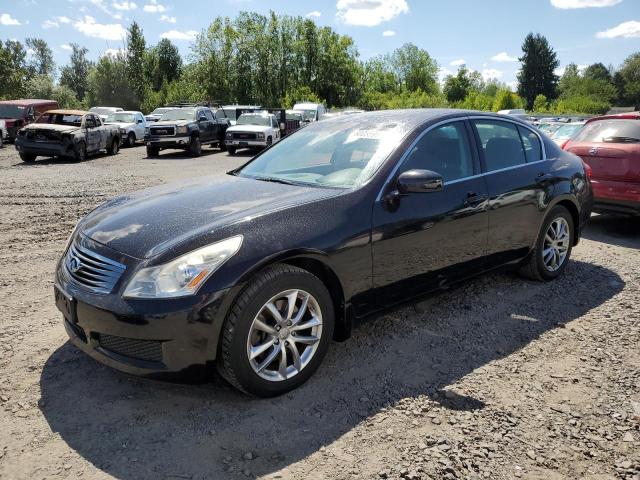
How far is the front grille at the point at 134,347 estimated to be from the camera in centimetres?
281

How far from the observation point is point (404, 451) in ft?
8.77

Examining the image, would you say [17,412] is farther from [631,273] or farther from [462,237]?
[631,273]

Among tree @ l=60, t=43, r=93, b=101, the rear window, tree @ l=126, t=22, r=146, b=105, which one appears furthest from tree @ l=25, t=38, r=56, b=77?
the rear window

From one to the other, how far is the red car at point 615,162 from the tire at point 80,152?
14587mm

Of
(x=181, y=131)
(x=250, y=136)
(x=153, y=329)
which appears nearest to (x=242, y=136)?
(x=250, y=136)

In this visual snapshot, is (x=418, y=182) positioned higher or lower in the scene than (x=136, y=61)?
lower

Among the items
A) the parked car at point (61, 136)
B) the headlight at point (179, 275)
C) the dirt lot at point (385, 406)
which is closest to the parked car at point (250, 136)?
the parked car at point (61, 136)

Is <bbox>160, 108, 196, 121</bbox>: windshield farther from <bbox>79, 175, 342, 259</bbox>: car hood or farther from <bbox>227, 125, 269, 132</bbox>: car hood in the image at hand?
<bbox>79, 175, 342, 259</bbox>: car hood

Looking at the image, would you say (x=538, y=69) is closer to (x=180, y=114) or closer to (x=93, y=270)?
(x=180, y=114)

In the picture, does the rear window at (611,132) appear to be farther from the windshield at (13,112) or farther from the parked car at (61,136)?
the windshield at (13,112)

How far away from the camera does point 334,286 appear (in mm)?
3357

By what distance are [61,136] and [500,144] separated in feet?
50.6

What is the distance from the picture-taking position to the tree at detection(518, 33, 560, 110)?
92.3 m

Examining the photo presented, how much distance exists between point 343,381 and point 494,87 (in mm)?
125096
